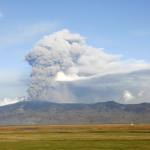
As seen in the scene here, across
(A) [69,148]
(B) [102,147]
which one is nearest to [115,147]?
(B) [102,147]

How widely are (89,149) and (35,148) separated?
11.8 m

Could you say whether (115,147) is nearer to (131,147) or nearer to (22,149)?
(131,147)

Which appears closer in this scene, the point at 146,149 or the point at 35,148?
the point at 146,149

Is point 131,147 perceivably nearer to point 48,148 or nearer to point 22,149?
point 48,148

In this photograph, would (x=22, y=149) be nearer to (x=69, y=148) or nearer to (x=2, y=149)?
(x=2, y=149)

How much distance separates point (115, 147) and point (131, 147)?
3293mm

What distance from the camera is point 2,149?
274ft

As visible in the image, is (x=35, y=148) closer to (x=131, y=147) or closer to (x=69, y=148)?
(x=69, y=148)

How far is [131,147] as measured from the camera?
83312 mm

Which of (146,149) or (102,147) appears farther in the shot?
(102,147)

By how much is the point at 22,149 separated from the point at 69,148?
32.0 ft

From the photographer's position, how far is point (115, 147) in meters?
83.8

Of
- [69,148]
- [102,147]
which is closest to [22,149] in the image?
[69,148]

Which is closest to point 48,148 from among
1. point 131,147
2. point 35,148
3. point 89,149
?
point 35,148
